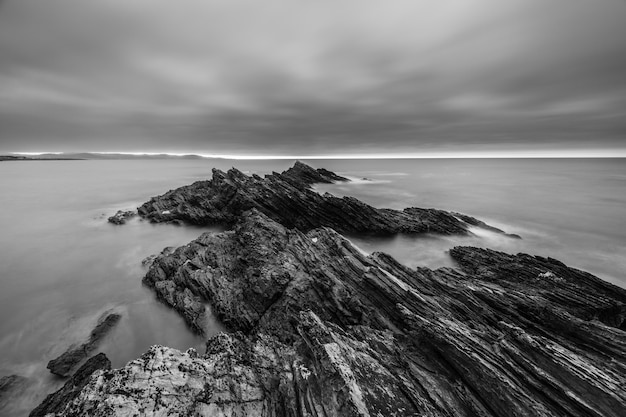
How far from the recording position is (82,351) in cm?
1016

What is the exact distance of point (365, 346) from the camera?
7402 millimetres

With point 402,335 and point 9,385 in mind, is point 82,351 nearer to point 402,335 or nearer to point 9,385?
point 9,385

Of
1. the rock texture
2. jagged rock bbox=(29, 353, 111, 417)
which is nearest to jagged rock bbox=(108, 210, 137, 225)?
the rock texture

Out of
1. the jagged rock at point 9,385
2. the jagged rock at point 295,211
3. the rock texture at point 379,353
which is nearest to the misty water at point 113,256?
the jagged rock at point 9,385

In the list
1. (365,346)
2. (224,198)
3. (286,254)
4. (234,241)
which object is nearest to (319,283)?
(286,254)

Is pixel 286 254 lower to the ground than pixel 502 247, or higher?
higher

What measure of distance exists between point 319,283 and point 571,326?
27.7 feet

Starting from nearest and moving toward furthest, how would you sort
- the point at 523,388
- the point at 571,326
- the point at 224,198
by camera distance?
the point at 523,388 < the point at 571,326 < the point at 224,198

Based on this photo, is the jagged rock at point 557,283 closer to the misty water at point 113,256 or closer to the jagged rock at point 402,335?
the jagged rock at point 402,335

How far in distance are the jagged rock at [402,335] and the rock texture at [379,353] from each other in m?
Answer: 0.03

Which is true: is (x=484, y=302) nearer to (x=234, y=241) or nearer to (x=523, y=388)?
(x=523, y=388)

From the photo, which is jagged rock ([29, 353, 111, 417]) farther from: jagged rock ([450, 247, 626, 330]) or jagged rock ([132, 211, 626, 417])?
jagged rock ([450, 247, 626, 330])

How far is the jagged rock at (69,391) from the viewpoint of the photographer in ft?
24.1

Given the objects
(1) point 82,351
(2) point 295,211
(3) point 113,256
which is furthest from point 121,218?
(1) point 82,351
